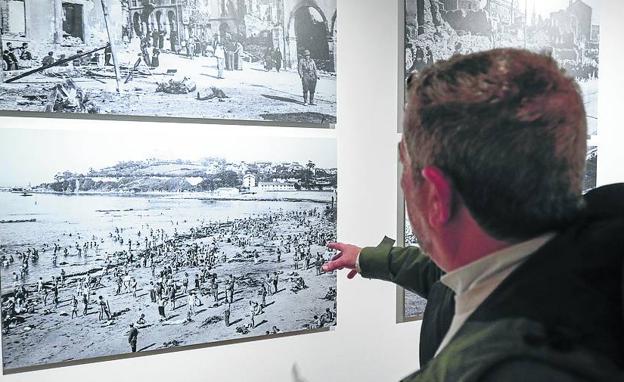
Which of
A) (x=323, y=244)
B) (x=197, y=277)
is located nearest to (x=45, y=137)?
(x=197, y=277)

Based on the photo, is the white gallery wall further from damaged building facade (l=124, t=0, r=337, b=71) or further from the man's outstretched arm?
the man's outstretched arm

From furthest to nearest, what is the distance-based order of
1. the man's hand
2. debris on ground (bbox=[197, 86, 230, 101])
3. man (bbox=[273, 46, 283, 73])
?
1. man (bbox=[273, 46, 283, 73])
2. debris on ground (bbox=[197, 86, 230, 101])
3. the man's hand

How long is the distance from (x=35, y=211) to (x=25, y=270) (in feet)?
0.51

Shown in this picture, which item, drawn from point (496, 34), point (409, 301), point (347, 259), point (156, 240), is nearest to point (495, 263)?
point (347, 259)

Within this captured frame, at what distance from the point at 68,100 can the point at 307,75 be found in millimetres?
728

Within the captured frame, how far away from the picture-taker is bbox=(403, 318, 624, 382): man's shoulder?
0.60 m

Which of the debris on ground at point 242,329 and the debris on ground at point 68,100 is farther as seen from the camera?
the debris on ground at point 242,329

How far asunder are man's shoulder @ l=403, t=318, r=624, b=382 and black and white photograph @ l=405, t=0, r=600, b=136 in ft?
5.32

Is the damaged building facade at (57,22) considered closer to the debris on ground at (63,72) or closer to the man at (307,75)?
the debris on ground at (63,72)

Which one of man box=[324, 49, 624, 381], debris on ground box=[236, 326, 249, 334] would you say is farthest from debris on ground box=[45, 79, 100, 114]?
man box=[324, 49, 624, 381]

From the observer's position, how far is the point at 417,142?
673mm

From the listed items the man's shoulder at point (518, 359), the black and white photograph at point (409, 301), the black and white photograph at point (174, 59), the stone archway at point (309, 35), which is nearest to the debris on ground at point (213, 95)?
the black and white photograph at point (174, 59)

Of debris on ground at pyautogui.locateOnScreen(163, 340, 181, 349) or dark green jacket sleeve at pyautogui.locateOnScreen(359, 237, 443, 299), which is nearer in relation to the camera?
dark green jacket sleeve at pyautogui.locateOnScreen(359, 237, 443, 299)

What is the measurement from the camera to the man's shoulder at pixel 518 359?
0.60 metres
